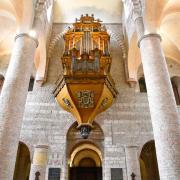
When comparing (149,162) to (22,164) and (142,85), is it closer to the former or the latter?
(142,85)

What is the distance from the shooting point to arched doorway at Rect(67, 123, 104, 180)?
33.4 ft

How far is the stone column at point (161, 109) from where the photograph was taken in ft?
18.4

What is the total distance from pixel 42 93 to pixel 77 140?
9.60 ft

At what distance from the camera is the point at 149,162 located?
1170 centimetres

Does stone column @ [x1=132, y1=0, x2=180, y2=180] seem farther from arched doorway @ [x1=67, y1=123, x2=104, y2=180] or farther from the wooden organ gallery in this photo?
arched doorway @ [x1=67, y1=123, x2=104, y2=180]

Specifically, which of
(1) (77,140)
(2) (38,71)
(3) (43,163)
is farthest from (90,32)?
(3) (43,163)

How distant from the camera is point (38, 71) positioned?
443 inches

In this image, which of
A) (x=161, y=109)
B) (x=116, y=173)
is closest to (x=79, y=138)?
(x=116, y=173)

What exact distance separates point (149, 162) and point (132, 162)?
3443 mm

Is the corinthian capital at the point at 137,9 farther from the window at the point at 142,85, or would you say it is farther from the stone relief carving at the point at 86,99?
the window at the point at 142,85

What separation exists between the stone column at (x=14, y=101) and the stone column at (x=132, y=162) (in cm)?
465

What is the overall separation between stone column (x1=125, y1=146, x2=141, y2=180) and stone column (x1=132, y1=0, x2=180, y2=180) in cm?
299

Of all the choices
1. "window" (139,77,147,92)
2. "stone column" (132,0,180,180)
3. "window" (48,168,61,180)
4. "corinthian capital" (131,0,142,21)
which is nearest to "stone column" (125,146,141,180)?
"window" (48,168,61,180)

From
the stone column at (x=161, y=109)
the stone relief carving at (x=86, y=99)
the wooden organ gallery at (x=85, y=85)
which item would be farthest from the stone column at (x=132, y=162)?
the stone column at (x=161, y=109)
